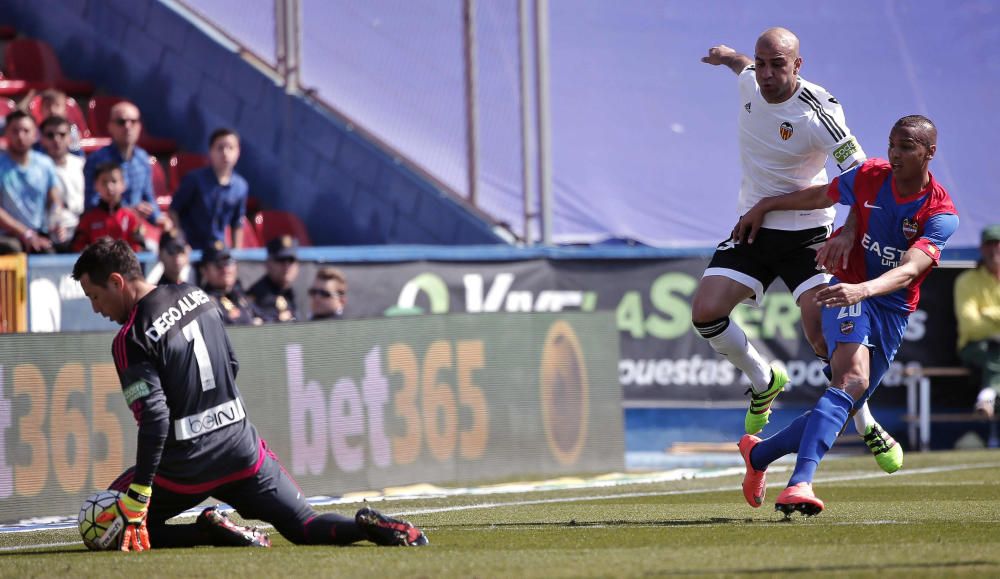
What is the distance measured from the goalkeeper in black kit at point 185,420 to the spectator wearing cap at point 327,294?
5.41m

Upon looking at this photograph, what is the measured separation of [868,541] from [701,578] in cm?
137

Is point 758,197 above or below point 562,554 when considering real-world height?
above

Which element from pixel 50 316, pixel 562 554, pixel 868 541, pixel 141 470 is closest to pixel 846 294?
pixel 868 541

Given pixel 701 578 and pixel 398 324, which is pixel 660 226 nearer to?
pixel 398 324

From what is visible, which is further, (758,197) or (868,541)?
(758,197)

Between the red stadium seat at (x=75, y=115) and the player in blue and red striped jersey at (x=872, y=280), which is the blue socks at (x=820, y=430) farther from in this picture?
the red stadium seat at (x=75, y=115)

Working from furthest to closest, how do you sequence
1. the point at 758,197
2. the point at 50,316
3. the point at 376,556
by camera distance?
1. the point at 50,316
2. the point at 758,197
3. the point at 376,556

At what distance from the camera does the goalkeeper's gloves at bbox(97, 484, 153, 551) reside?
6445mm

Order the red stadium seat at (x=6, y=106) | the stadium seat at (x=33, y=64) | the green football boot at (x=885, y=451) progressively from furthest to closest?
the stadium seat at (x=33, y=64) → the red stadium seat at (x=6, y=106) → the green football boot at (x=885, y=451)

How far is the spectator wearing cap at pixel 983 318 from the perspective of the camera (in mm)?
14664

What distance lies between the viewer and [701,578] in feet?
17.6

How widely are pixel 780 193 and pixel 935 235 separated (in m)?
1.19

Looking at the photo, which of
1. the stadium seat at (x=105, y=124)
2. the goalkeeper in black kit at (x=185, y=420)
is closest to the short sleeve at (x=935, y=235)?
the goalkeeper in black kit at (x=185, y=420)

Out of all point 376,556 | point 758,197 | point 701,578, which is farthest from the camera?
point 758,197
